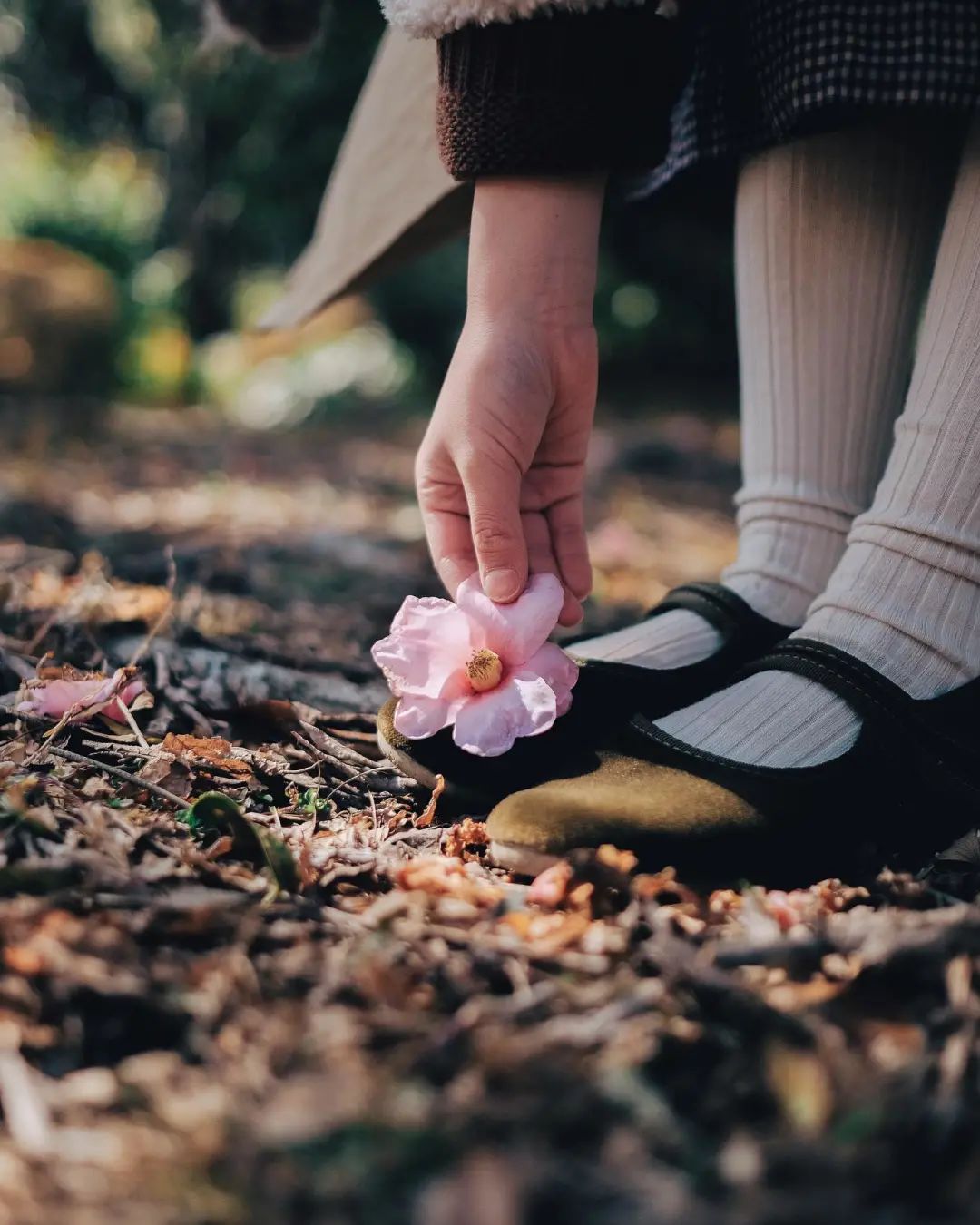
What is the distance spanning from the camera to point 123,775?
0.97 m

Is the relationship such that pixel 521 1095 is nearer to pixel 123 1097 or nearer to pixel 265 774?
pixel 123 1097

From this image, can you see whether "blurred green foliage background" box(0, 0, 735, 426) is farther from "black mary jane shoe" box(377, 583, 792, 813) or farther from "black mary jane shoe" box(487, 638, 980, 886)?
"black mary jane shoe" box(487, 638, 980, 886)

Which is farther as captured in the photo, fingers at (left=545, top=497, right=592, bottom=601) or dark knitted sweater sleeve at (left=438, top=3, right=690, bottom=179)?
fingers at (left=545, top=497, right=592, bottom=601)

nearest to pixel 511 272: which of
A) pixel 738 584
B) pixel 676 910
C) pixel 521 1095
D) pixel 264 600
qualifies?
pixel 738 584

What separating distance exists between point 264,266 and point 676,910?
24.4 feet

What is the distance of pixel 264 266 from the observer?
7.60 meters

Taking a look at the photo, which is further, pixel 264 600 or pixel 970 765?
pixel 264 600

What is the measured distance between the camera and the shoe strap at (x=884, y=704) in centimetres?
99

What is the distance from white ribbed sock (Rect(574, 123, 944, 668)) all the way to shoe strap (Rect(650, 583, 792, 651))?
16 mm

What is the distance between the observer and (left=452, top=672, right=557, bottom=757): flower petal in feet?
3.18

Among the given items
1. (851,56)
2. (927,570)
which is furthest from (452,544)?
(851,56)

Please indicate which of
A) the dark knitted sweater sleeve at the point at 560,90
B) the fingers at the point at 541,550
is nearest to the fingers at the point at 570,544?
the fingers at the point at 541,550

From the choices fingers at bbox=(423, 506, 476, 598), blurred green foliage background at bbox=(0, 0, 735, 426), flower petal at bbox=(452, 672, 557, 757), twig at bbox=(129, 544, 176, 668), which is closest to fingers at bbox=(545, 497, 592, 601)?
fingers at bbox=(423, 506, 476, 598)

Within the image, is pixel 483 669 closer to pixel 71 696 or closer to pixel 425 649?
pixel 425 649
